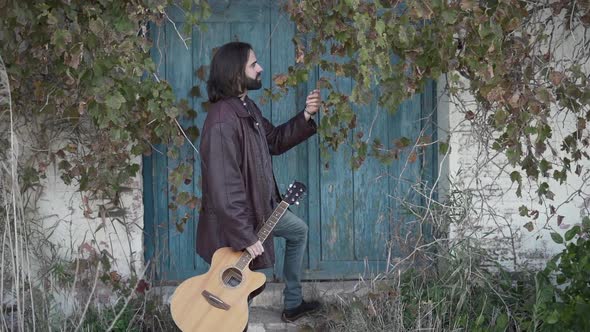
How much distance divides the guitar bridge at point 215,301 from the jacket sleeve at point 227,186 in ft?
0.91

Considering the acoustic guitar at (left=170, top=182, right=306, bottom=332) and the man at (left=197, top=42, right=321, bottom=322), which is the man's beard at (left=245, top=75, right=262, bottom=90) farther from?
the acoustic guitar at (left=170, top=182, right=306, bottom=332)

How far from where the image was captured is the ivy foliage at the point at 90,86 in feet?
14.0

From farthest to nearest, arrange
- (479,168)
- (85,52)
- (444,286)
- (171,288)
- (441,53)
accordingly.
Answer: (171,288), (479,168), (444,286), (441,53), (85,52)

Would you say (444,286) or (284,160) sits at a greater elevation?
(284,160)

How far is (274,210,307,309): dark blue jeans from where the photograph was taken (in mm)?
4855

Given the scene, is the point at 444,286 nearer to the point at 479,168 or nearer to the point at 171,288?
the point at 479,168

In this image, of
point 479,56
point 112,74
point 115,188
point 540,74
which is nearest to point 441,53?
point 479,56

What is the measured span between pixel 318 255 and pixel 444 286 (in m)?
1.18

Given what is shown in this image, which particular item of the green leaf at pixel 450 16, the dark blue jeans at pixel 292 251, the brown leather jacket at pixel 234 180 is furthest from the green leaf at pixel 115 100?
the green leaf at pixel 450 16

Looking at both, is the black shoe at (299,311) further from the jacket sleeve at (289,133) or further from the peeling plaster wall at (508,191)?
the peeling plaster wall at (508,191)

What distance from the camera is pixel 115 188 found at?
208 inches

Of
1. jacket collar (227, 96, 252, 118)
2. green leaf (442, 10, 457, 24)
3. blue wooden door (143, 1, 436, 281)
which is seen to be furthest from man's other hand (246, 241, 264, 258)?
green leaf (442, 10, 457, 24)

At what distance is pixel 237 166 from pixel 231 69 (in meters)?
0.55

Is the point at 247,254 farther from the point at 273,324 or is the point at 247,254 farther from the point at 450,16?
the point at 450,16
